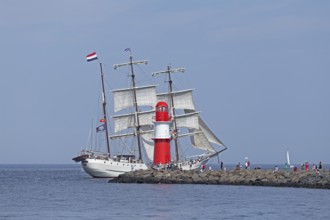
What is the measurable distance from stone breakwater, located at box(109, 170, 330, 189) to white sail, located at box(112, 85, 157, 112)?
1402 centimetres

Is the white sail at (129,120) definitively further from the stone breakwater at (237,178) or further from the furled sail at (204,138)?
the stone breakwater at (237,178)

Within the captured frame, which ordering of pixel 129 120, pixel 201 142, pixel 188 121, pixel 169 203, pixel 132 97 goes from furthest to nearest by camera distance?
pixel 201 142 < pixel 132 97 < pixel 188 121 < pixel 129 120 < pixel 169 203

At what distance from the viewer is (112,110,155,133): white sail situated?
8625 cm

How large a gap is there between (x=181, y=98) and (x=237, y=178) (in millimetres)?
24457

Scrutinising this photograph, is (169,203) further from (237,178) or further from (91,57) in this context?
(91,57)

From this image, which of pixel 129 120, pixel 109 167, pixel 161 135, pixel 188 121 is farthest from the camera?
pixel 188 121

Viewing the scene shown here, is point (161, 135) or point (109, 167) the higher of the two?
point (161, 135)

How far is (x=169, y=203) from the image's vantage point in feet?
158

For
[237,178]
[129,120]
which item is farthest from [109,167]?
[237,178]

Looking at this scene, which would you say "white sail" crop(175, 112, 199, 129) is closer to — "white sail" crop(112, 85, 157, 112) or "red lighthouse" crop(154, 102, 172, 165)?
"white sail" crop(112, 85, 157, 112)

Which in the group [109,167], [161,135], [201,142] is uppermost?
[161,135]

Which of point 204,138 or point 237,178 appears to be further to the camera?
point 204,138

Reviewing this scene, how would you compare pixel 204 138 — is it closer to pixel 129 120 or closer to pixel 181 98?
pixel 181 98

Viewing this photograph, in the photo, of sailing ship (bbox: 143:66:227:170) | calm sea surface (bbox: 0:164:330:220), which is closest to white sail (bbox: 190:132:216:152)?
sailing ship (bbox: 143:66:227:170)
